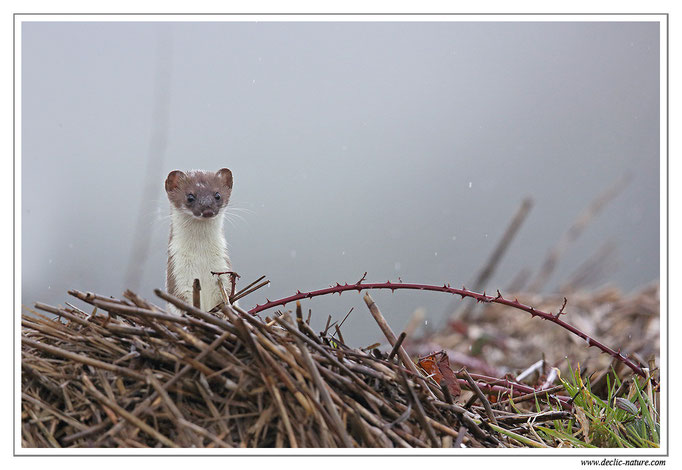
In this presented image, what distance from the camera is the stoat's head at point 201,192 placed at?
220 centimetres

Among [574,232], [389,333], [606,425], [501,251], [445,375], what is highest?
[574,232]

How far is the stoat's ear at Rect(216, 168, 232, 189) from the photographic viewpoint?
2182mm

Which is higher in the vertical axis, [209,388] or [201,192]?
[201,192]

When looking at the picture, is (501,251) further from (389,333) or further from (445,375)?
(389,333)

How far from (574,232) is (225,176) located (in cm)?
380

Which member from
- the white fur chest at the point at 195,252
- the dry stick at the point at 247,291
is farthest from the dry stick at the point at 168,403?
the white fur chest at the point at 195,252

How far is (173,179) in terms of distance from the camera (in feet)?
7.09

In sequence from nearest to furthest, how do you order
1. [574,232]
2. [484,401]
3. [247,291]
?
[484,401] < [247,291] < [574,232]

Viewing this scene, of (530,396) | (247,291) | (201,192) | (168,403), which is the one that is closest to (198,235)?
(201,192)

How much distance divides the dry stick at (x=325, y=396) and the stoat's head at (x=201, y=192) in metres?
0.96

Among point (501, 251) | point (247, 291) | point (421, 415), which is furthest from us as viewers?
point (501, 251)

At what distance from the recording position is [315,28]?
190 centimetres
